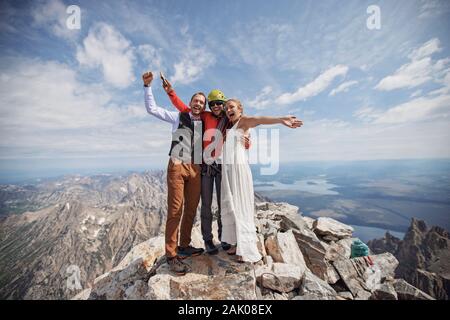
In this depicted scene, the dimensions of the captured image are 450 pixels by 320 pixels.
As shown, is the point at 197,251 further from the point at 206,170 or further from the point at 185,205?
the point at 206,170

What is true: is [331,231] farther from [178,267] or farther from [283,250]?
[178,267]

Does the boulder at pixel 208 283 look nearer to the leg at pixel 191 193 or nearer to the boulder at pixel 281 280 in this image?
the boulder at pixel 281 280

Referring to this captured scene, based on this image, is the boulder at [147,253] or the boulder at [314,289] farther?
the boulder at [147,253]

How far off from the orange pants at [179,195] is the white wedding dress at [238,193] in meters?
0.96

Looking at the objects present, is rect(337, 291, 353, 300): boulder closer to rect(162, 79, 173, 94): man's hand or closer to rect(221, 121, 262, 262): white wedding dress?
rect(221, 121, 262, 262): white wedding dress

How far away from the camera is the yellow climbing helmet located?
6.71 meters

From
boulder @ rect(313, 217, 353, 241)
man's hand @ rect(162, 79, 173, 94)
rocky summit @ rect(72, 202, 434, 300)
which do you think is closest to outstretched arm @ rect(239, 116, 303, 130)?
man's hand @ rect(162, 79, 173, 94)

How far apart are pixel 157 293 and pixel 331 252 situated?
7895 millimetres

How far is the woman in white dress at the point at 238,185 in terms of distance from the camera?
6.47m

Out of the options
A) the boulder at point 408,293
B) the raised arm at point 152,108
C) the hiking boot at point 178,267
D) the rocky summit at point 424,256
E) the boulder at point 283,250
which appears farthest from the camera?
the rocky summit at point 424,256

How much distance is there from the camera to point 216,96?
673 centimetres

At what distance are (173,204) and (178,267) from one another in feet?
6.47

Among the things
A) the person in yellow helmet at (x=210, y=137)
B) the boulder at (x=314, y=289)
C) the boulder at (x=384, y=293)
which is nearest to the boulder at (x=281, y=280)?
the boulder at (x=314, y=289)

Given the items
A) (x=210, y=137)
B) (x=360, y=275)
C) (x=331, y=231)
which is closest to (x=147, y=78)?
(x=210, y=137)
